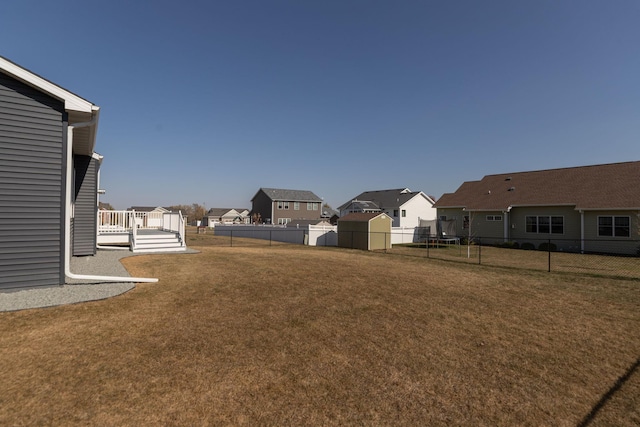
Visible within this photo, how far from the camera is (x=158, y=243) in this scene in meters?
14.0

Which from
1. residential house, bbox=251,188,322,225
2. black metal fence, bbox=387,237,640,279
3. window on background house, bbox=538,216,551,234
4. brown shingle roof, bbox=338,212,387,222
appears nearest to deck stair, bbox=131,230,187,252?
brown shingle roof, bbox=338,212,387,222

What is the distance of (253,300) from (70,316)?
10.8ft

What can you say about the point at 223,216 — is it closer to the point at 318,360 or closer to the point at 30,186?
the point at 30,186

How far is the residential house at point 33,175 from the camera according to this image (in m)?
6.52

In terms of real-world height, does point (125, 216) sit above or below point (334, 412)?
above

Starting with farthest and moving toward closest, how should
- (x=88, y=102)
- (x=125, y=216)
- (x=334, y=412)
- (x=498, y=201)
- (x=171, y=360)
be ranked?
(x=498, y=201), (x=125, y=216), (x=88, y=102), (x=171, y=360), (x=334, y=412)

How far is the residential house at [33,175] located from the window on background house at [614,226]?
26993 millimetres

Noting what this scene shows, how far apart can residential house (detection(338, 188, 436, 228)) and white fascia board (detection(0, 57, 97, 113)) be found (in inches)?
1464

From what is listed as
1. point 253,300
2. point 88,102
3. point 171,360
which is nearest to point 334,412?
point 171,360

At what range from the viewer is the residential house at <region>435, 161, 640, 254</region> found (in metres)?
19.1

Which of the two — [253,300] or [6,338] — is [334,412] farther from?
[6,338]

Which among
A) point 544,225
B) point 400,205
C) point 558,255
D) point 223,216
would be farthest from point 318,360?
point 223,216

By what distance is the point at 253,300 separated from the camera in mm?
6957

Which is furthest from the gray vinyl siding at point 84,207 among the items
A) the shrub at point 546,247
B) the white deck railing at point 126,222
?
the shrub at point 546,247
